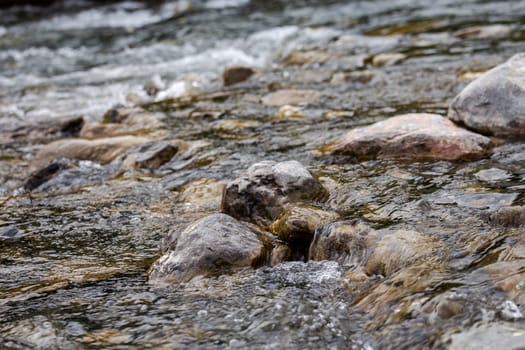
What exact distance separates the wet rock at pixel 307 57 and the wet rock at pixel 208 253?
18.3 feet

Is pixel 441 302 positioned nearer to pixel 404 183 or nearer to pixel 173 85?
pixel 404 183

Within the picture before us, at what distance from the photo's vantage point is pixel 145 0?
19.4 metres

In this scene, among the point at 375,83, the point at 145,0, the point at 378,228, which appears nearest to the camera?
the point at 378,228

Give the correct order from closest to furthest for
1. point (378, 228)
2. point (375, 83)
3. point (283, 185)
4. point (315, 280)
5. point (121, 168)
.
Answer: point (315, 280), point (378, 228), point (283, 185), point (121, 168), point (375, 83)

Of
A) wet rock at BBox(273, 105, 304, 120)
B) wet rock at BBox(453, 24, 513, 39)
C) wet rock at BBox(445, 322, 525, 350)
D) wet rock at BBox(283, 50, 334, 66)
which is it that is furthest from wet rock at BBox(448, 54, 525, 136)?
wet rock at BBox(453, 24, 513, 39)

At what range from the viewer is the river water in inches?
102

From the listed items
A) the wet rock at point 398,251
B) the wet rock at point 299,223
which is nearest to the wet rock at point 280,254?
the wet rock at point 299,223

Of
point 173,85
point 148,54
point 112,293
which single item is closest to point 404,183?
point 112,293

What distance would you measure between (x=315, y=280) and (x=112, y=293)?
0.96 meters

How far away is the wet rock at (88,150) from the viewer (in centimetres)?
548

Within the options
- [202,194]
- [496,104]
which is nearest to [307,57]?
[496,104]

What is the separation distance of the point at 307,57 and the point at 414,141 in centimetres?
473

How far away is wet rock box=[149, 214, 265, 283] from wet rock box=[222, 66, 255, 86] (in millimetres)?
4717

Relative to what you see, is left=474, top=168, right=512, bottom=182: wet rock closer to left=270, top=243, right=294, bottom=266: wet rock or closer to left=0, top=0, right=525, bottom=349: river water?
left=0, top=0, right=525, bottom=349: river water
